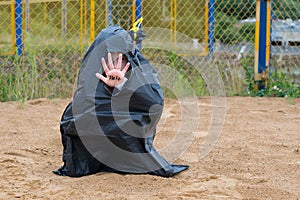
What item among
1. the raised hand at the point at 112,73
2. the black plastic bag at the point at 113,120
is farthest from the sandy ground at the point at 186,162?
the raised hand at the point at 112,73

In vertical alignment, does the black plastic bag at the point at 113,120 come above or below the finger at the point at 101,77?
below

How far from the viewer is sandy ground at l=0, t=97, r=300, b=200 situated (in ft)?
8.12

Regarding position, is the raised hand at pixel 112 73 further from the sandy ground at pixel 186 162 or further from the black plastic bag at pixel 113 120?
the sandy ground at pixel 186 162

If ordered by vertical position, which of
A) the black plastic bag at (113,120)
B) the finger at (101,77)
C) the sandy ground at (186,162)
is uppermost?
the finger at (101,77)

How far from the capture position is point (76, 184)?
2607 millimetres

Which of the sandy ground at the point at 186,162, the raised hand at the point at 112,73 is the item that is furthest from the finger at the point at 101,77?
the sandy ground at the point at 186,162

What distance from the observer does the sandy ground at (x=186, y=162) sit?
2.47m

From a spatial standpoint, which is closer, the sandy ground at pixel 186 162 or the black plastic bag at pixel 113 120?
the sandy ground at pixel 186 162

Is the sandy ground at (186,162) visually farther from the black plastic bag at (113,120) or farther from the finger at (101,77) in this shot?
the finger at (101,77)

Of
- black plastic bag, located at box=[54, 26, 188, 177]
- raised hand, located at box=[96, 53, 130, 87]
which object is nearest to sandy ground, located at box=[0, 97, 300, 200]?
black plastic bag, located at box=[54, 26, 188, 177]

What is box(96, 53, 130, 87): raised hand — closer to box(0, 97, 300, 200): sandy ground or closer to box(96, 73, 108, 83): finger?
box(96, 73, 108, 83): finger

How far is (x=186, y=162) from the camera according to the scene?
125 inches

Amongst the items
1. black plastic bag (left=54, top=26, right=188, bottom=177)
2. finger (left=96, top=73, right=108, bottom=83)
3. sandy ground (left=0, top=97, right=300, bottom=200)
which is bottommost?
sandy ground (left=0, top=97, right=300, bottom=200)

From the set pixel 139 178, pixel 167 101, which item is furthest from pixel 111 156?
pixel 167 101
